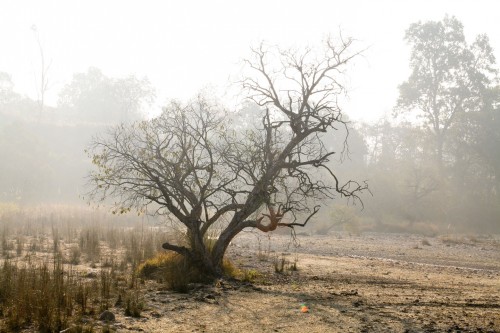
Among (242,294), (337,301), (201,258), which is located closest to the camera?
(337,301)

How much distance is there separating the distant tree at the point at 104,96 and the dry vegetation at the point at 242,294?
62650mm

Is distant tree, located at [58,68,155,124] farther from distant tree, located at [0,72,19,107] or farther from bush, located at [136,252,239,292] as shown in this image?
bush, located at [136,252,239,292]

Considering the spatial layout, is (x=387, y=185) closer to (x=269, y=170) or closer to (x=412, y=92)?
(x=412, y=92)

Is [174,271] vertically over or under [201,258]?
under

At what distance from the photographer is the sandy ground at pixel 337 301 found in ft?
27.2

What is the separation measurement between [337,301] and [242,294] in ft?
6.73

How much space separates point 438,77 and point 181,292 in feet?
147

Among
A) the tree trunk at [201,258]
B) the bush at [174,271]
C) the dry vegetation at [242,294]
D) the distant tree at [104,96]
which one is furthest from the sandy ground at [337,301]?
the distant tree at [104,96]

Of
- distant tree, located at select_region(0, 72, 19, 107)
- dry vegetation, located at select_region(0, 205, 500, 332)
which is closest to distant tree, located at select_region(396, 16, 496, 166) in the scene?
dry vegetation, located at select_region(0, 205, 500, 332)

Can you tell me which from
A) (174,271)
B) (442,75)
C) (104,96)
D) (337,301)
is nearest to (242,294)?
(174,271)

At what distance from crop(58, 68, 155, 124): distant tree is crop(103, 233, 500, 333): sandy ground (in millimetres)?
65429

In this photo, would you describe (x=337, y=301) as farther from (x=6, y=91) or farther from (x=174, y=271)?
(x=6, y=91)

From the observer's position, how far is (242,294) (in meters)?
11.0

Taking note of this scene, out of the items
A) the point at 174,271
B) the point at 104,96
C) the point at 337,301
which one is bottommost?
the point at 337,301
